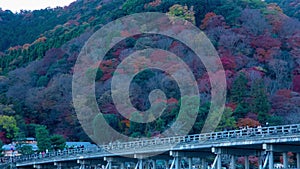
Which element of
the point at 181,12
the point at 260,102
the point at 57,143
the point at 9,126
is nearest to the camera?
the point at 260,102

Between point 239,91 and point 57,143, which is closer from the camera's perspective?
point 57,143

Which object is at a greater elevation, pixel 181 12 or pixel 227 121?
pixel 181 12

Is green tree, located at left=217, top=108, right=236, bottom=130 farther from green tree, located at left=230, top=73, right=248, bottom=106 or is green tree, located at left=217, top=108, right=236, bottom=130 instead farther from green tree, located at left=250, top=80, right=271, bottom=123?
green tree, located at left=230, top=73, right=248, bottom=106

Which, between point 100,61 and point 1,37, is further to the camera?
point 1,37

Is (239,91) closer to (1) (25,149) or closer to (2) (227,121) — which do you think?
(2) (227,121)

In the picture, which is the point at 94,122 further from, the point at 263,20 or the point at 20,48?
the point at 20,48

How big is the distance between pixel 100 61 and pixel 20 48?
129 ft

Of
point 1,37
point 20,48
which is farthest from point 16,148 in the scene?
point 1,37

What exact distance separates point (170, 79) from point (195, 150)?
40028 mm

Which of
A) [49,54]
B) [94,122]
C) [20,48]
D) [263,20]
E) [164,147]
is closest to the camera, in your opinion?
[164,147]

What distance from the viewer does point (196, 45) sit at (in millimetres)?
100875

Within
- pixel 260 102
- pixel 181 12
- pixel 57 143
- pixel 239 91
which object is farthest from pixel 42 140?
pixel 181 12

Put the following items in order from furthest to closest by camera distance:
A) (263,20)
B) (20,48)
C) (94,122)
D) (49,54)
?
(20,48), (49,54), (263,20), (94,122)

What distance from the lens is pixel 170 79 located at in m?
91.3
